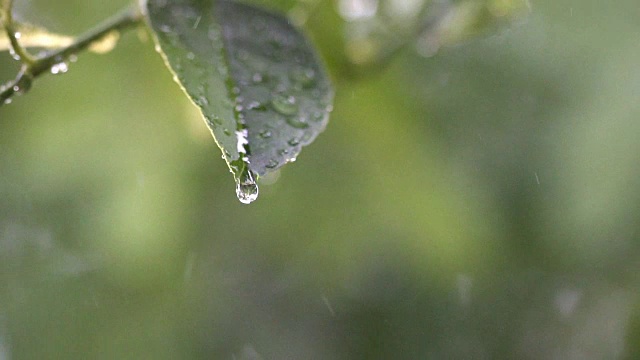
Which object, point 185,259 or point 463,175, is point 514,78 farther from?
point 185,259

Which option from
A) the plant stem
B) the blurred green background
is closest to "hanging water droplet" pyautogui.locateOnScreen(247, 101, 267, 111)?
the plant stem

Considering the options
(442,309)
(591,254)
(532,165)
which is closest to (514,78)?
(532,165)

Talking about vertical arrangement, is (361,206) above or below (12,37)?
below


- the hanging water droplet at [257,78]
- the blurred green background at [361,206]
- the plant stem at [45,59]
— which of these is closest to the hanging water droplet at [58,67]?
the plant stem at [45,59]

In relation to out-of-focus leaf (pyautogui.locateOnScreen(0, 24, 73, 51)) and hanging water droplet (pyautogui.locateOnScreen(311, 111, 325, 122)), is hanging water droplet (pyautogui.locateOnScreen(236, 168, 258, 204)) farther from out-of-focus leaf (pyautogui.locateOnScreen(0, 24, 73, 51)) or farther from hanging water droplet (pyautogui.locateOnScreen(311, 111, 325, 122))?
out-of-focus leaf (pyautogui.locateOnScreen(0, 24, 73, 51))

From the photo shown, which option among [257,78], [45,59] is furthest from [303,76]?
[45,59]

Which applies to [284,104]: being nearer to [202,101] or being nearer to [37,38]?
[202,101]
